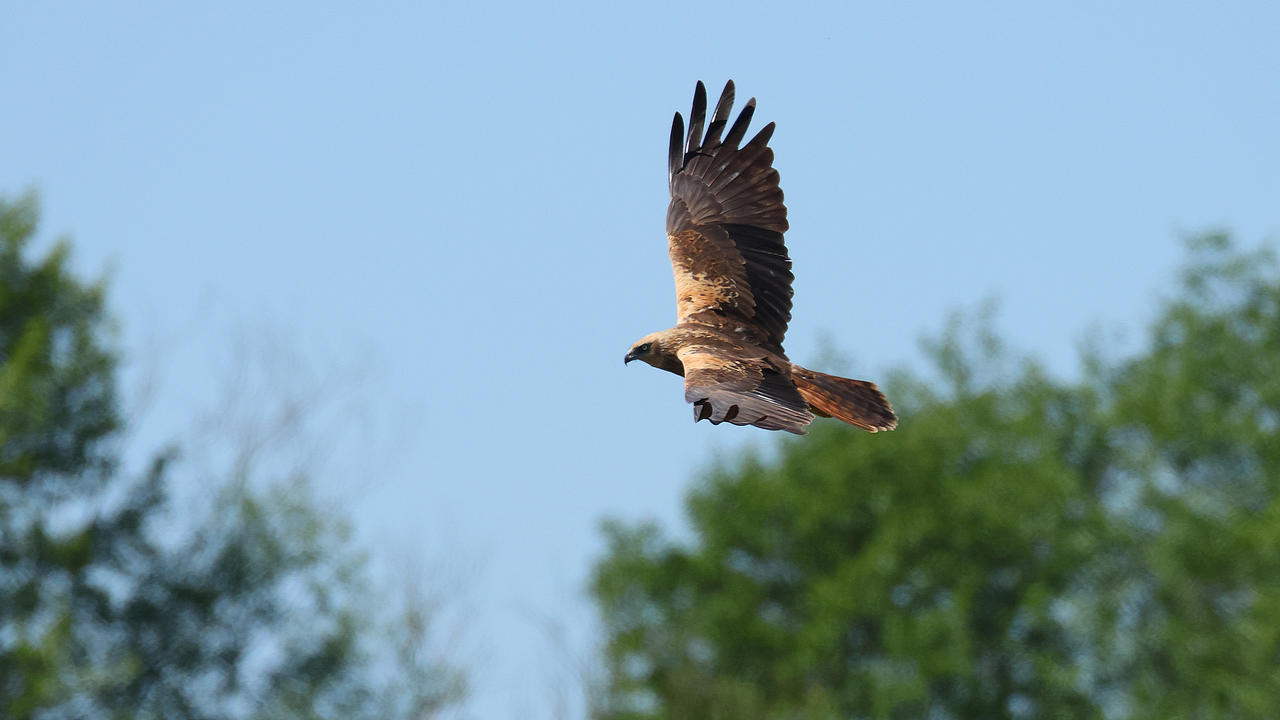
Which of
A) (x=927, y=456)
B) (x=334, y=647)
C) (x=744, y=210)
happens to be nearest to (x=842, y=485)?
(x=927, y=456)

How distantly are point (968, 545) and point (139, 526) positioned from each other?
16.2 m

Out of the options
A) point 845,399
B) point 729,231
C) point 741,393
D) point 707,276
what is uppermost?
point 729,231

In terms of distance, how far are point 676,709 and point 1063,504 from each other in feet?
Result: 38.8

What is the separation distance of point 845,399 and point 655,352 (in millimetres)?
1430

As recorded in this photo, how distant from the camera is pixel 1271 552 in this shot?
3569cm

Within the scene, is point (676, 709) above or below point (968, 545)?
below

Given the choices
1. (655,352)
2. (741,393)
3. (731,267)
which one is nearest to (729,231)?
(731,267)

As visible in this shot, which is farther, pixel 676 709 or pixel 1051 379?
pixel 1051 379

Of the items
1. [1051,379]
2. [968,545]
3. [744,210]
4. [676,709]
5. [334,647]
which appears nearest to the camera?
[744,210]

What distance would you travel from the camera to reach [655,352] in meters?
13.2

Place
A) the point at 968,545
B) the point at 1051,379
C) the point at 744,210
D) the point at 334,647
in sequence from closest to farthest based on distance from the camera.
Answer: the point at 744,210 < the point at 334,647 < the point at 968,545 < the point at 1051,379

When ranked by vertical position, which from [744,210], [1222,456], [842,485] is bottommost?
[744,210]

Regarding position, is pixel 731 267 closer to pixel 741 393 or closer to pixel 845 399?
pixel 845 399

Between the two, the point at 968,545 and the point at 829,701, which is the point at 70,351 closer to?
the point at 829,701
